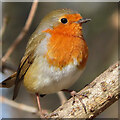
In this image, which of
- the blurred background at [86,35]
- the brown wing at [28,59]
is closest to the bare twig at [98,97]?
the brown wing at [28,59]

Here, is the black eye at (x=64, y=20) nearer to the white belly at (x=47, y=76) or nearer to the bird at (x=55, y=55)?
the bird at (x=55, y=55)

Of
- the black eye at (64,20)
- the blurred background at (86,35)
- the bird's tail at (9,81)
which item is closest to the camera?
the black eye at (64,20)

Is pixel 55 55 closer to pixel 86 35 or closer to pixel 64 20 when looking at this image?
pixel 64 20

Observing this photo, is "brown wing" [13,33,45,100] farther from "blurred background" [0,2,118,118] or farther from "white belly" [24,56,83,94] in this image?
"blurred background" [0,2,118,118]

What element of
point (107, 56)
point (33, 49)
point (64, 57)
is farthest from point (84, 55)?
point (107, 56)

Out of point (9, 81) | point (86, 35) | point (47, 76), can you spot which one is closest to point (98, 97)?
point (47, 76)

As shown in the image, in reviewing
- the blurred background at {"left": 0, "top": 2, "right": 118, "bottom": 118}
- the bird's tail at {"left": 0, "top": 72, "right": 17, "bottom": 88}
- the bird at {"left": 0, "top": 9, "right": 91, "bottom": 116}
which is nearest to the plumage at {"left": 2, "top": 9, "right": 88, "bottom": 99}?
the bird at {"left": 0, "top": 9, "right": 91, "bottom": 116}

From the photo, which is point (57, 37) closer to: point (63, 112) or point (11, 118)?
point (63, 112)
